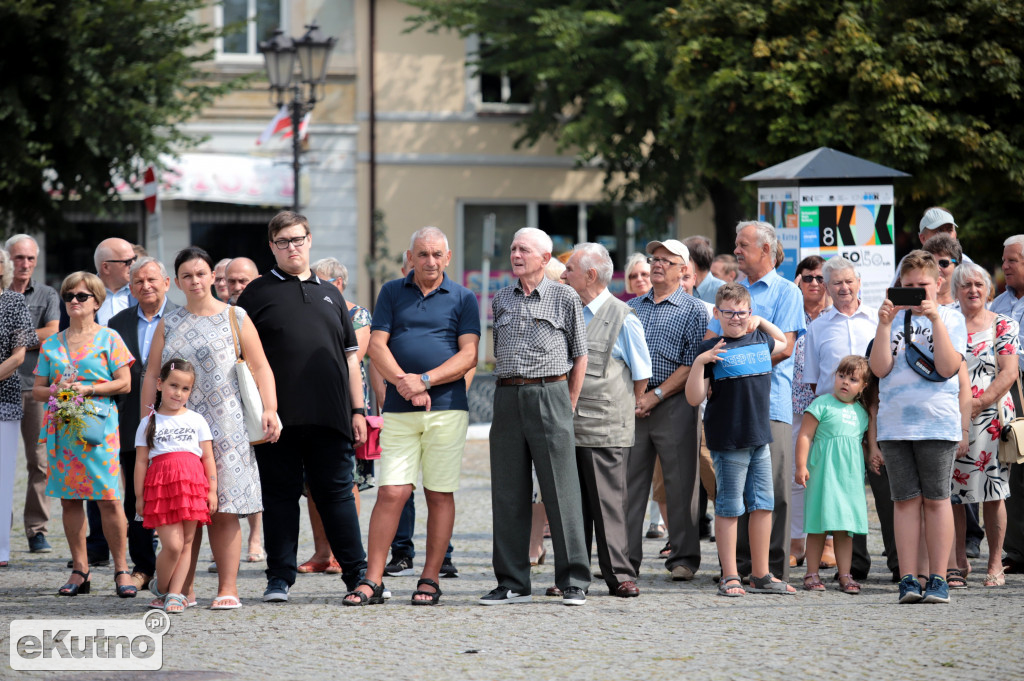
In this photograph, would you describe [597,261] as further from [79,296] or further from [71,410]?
[71,410]

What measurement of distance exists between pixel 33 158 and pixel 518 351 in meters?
12.4

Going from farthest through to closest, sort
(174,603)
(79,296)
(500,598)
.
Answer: (79,296)
(500,598)
(174,603)

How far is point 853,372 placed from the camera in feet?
25.6

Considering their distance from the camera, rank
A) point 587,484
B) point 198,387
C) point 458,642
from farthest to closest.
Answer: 1. point 587,484
2. point 198,387
3. point 458,642

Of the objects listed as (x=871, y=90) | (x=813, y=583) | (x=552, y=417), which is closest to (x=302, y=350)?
(x=552, y=417)

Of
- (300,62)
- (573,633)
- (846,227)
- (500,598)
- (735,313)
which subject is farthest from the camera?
(300,62)

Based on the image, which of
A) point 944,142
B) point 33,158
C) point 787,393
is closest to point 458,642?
point 787,393

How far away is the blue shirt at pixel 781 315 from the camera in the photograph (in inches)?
315

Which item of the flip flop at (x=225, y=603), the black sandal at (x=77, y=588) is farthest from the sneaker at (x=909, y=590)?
the black sandal at (x=77, y=588)

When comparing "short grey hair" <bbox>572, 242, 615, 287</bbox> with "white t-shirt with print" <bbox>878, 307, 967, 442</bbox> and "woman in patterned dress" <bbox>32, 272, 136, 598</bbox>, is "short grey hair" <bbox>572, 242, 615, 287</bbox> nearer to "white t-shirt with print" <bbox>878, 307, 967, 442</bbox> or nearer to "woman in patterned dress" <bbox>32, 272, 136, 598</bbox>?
"white t-shirt with print" <bbox>878, 307, 967, 442</bbox>

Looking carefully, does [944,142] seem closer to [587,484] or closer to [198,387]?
[587,484]

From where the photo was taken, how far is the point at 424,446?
736 centimetres

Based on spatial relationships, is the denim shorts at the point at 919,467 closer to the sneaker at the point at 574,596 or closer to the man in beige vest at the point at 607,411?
the man in beige vest at the point at 607,411

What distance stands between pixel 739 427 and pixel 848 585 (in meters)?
1.11
